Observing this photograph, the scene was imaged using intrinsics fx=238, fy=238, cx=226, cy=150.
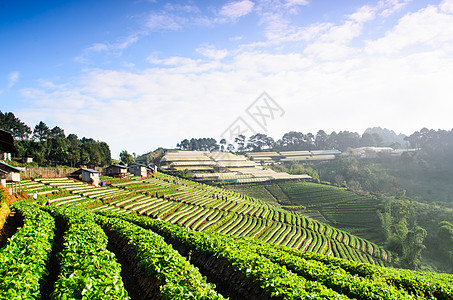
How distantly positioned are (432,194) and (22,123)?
129013mm

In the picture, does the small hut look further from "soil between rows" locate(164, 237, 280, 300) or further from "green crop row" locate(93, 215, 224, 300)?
"soil between rows" locate(164, 237, 280, 300)

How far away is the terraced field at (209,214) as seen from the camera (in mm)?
33003

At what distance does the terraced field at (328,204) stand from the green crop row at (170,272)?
52.2 meters

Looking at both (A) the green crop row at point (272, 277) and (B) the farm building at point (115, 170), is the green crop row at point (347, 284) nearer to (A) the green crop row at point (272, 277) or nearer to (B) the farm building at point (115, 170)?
(A) the green crop row at point (272, 277)

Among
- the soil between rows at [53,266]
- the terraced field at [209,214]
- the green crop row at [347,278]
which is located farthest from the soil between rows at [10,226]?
the terraced field at [209,214]


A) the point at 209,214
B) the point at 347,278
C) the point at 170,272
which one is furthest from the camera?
the point at 209,214

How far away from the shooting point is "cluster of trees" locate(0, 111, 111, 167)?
55959mm

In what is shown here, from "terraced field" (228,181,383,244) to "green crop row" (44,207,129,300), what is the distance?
5415cm

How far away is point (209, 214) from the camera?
40.2m

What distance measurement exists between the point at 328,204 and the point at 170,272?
64464mm

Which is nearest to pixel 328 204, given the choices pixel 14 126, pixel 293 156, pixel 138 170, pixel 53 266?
pixel 138 170

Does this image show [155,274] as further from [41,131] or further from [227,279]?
[41,131]

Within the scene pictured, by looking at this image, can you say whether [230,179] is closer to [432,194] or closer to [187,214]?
[187,214]

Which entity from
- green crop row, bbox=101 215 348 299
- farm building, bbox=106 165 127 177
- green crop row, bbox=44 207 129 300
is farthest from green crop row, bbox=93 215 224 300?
farm building, bbox=106 165 127 177
